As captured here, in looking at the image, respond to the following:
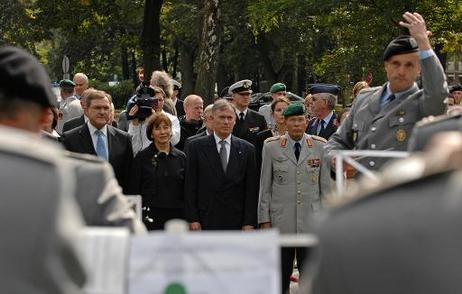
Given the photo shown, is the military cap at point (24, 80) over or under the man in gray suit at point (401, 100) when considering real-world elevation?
under

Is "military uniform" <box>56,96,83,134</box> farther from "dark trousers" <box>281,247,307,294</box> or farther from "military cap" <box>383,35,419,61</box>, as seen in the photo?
"military cap" <box>383,35,419,61</box>

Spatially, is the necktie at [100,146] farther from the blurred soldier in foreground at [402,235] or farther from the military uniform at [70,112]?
the blurred soldier in foreground at [402,235]

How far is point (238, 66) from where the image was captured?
189ft

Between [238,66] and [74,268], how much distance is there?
55.5 metres

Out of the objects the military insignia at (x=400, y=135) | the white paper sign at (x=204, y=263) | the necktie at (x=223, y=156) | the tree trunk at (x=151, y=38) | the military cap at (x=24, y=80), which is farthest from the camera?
the tree trunk at (x=151, y=38)

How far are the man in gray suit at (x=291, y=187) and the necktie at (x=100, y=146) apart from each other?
4.50 ft

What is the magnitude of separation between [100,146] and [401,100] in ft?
11.0

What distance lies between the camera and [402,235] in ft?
6.17

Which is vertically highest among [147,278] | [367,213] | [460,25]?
[460,25]

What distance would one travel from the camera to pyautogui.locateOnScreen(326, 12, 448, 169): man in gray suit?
5.88m

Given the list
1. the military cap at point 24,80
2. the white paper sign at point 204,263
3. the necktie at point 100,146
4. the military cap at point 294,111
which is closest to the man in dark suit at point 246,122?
the military cap at point 294,111

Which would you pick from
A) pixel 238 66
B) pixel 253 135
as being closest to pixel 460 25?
pixel 253 135

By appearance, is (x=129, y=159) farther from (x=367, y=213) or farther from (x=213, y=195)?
(x=367, y=213)

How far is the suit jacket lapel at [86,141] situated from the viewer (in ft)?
28.6
